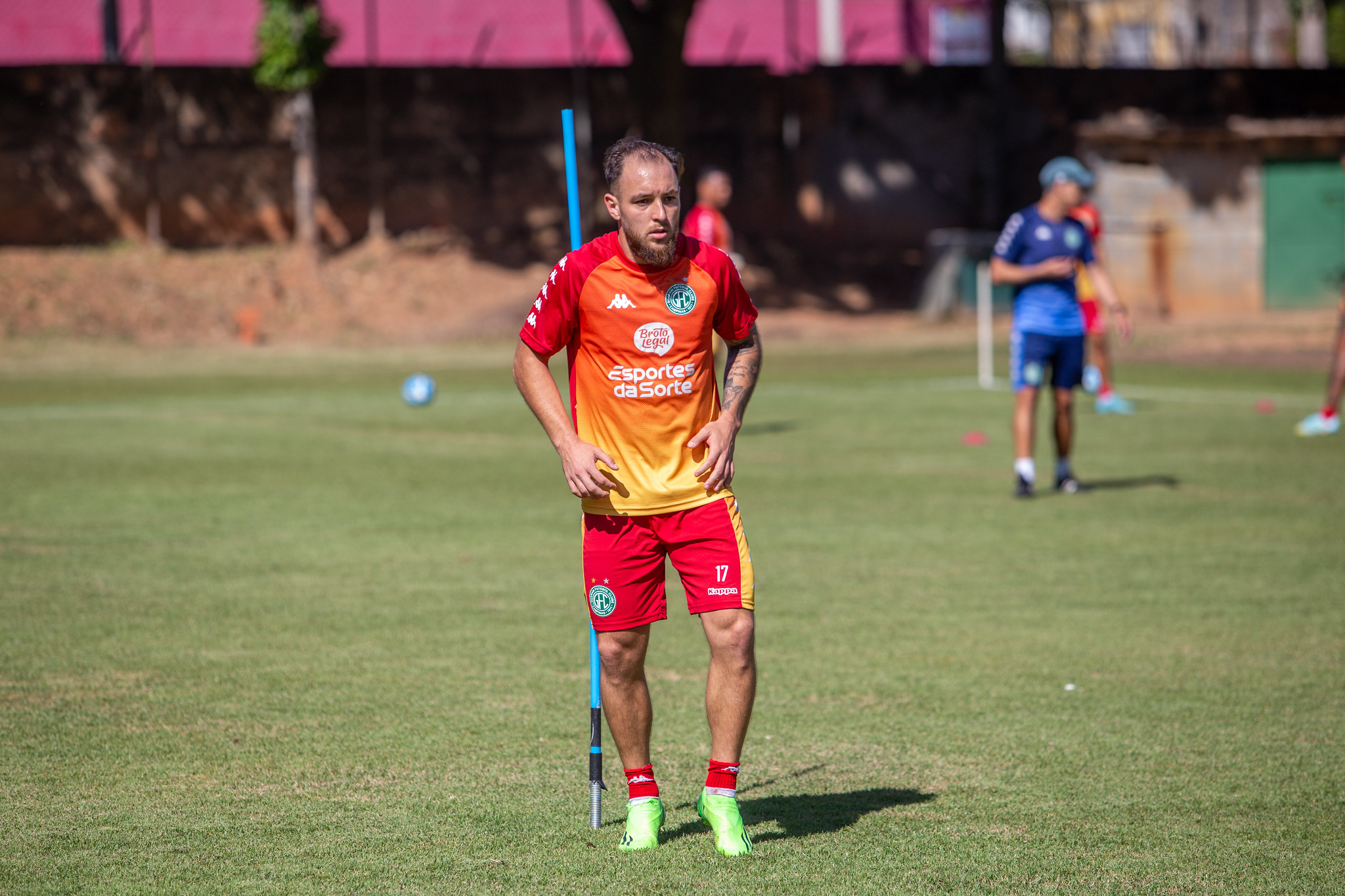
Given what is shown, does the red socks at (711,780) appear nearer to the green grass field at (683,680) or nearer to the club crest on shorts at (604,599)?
the green grass field at (683,680)

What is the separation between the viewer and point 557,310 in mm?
4941

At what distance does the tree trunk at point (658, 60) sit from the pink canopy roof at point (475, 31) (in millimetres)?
9209

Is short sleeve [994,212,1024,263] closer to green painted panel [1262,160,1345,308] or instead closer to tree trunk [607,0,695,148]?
tree trunk [607,0,695,148]

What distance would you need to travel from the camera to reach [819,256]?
1526 inches

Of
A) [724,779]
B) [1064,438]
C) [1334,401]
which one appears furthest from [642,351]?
[1334,401]

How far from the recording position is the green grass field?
16.1 ft

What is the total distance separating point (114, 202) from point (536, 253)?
29.9ft

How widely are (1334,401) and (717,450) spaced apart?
1166 centimetres

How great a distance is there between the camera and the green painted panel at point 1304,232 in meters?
33.1

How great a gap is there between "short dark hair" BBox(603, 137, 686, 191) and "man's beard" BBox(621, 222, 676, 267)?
0.52 feet

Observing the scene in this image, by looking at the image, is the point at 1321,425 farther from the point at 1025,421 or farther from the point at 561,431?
the point at 561,431

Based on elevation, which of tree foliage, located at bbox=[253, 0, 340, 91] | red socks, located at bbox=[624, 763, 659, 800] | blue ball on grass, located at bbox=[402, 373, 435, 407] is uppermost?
tree foliage, located at bbox=[253, 0, 340, 91]

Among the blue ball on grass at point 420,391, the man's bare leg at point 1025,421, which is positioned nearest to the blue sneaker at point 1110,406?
the man's bare leg at point 1025,421

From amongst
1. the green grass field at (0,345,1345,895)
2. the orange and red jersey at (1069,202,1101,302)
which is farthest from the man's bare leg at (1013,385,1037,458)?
the orange and red jersey at (1069,202,1101,302)
